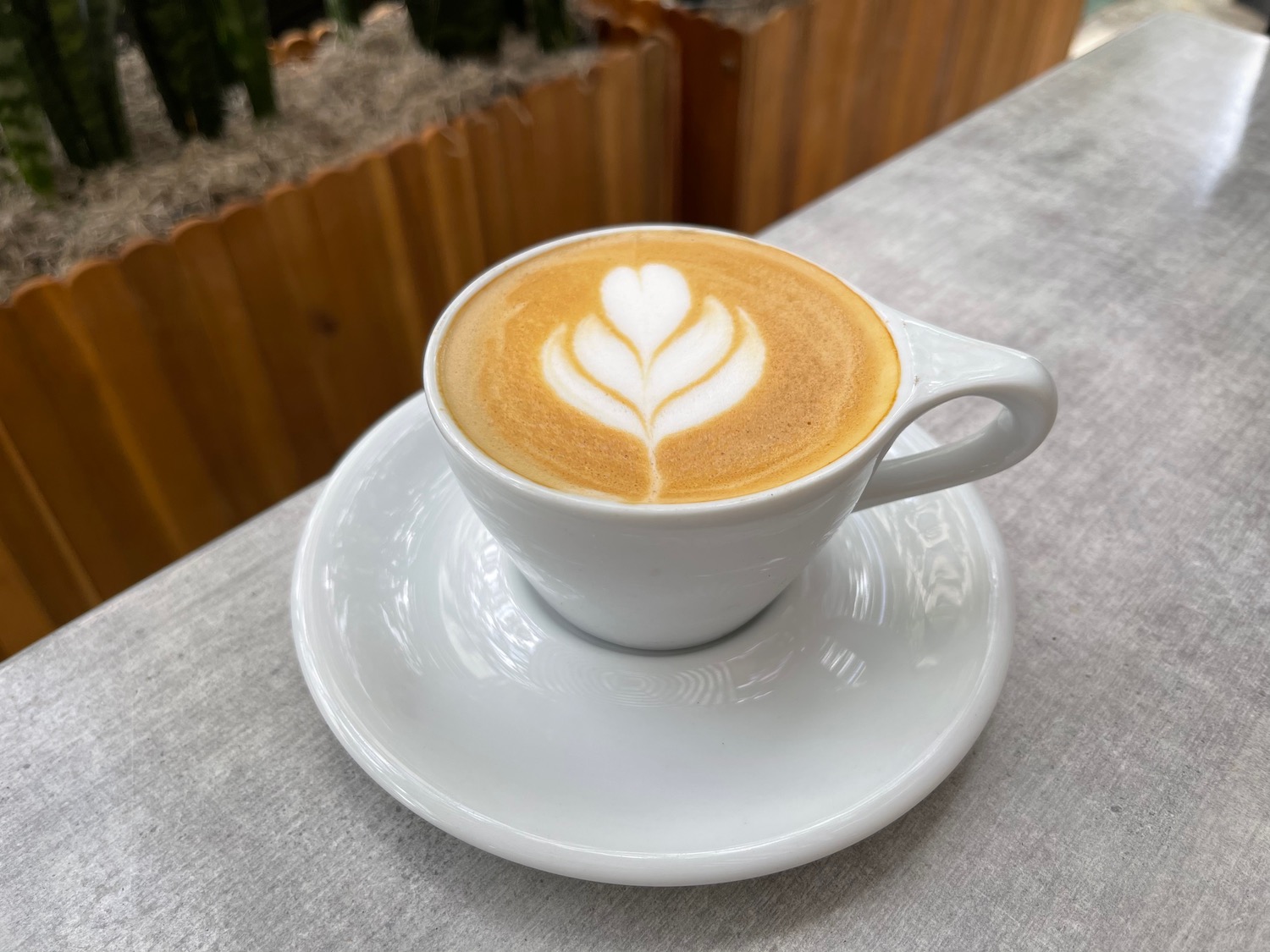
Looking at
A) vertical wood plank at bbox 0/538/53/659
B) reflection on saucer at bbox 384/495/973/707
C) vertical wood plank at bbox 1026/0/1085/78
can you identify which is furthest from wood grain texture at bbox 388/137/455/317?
vertical wood plank at bbox 1026/0/1085/78

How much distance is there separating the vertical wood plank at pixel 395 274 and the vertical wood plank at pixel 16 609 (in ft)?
1.27

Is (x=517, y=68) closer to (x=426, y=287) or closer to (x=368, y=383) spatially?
(x=426, y=287)

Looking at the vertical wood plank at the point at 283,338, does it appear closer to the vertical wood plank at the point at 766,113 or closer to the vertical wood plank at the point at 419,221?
the vertical wood plank at the point at 419,221

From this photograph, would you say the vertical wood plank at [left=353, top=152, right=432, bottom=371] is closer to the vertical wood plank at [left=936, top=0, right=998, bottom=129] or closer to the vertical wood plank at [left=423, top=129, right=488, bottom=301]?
the vertical wood plank at [left=423, top=129, right=488, bottom=301]

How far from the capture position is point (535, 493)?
352mm

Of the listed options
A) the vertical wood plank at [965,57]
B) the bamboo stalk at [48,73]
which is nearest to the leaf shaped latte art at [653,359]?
the bamboo stalk at [48,73]

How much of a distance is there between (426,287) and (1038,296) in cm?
63

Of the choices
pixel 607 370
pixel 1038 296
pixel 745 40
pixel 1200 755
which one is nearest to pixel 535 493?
pixel 607 370

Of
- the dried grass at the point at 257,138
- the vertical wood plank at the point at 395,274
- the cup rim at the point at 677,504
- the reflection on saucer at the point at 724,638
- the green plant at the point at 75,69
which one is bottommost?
the vertical wood plank at the point at 395,274

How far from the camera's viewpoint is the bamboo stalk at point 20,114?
76 centimetres

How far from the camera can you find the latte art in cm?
38

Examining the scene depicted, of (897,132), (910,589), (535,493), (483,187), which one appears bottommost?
(897,132)

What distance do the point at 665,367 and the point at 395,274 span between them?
64 cm

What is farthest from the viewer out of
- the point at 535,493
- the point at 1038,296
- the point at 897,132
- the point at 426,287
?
the point at 897,132
